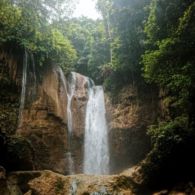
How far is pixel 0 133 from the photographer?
39.4 ft

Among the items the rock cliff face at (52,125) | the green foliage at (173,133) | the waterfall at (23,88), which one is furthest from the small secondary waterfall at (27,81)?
the green foliage at (173,133)

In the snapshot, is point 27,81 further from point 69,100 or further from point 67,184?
point 67,184

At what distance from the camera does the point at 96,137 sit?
1684 centimetres

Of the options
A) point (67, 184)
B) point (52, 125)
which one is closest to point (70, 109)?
point (52, 125)

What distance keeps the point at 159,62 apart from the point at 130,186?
4.82 metres

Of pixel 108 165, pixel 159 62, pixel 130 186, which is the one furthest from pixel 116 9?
pixel 130 186

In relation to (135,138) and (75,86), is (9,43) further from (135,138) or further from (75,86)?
(135,138)

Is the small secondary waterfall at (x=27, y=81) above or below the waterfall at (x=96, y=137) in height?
above

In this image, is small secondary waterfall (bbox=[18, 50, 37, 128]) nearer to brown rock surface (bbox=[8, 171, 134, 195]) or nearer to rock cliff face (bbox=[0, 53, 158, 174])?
rock cliff face (bbox=[0, 53, 158, 174])

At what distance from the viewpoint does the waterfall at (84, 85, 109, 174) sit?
52.4 feet

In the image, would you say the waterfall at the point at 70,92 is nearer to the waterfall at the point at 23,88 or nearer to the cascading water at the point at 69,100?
the cascading water at the point at 69,100

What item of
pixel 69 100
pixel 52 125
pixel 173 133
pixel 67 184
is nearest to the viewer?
pixel 173 133

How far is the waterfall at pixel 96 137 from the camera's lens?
52.4 feet

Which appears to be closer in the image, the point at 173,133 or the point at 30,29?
the point at 173,133
